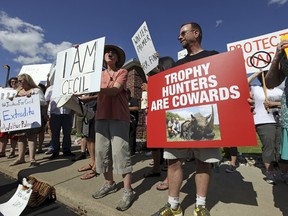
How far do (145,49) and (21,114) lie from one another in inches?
105

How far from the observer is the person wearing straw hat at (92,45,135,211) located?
9.50 ft

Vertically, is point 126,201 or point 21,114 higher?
point 21,114

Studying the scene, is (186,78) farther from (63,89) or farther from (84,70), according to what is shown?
(63,89)

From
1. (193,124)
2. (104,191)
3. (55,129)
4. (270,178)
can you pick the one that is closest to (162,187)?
(104,191)

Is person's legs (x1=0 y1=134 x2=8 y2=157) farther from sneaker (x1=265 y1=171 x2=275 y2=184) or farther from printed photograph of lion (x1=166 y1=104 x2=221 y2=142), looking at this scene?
sneaker (x1=265 y1=171 x2=275 y2=184)

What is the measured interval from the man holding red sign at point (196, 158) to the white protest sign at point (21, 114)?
289 centimetres

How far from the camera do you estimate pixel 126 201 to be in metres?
2.71

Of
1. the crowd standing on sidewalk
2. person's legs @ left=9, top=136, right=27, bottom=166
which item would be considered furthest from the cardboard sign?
person's legs @ left=9, top=136, right=27, bottom=166

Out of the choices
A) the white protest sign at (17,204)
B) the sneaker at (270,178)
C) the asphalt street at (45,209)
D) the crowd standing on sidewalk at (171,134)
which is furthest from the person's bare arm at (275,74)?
the white protest sign at (17,204)

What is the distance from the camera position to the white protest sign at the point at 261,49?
2932mm

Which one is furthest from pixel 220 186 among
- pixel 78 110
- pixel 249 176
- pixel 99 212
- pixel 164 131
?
pixel 78 110

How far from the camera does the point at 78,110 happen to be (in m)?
3.45

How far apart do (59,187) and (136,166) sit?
1599 millimetres

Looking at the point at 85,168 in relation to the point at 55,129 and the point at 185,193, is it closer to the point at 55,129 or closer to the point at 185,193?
the point at 55,129
